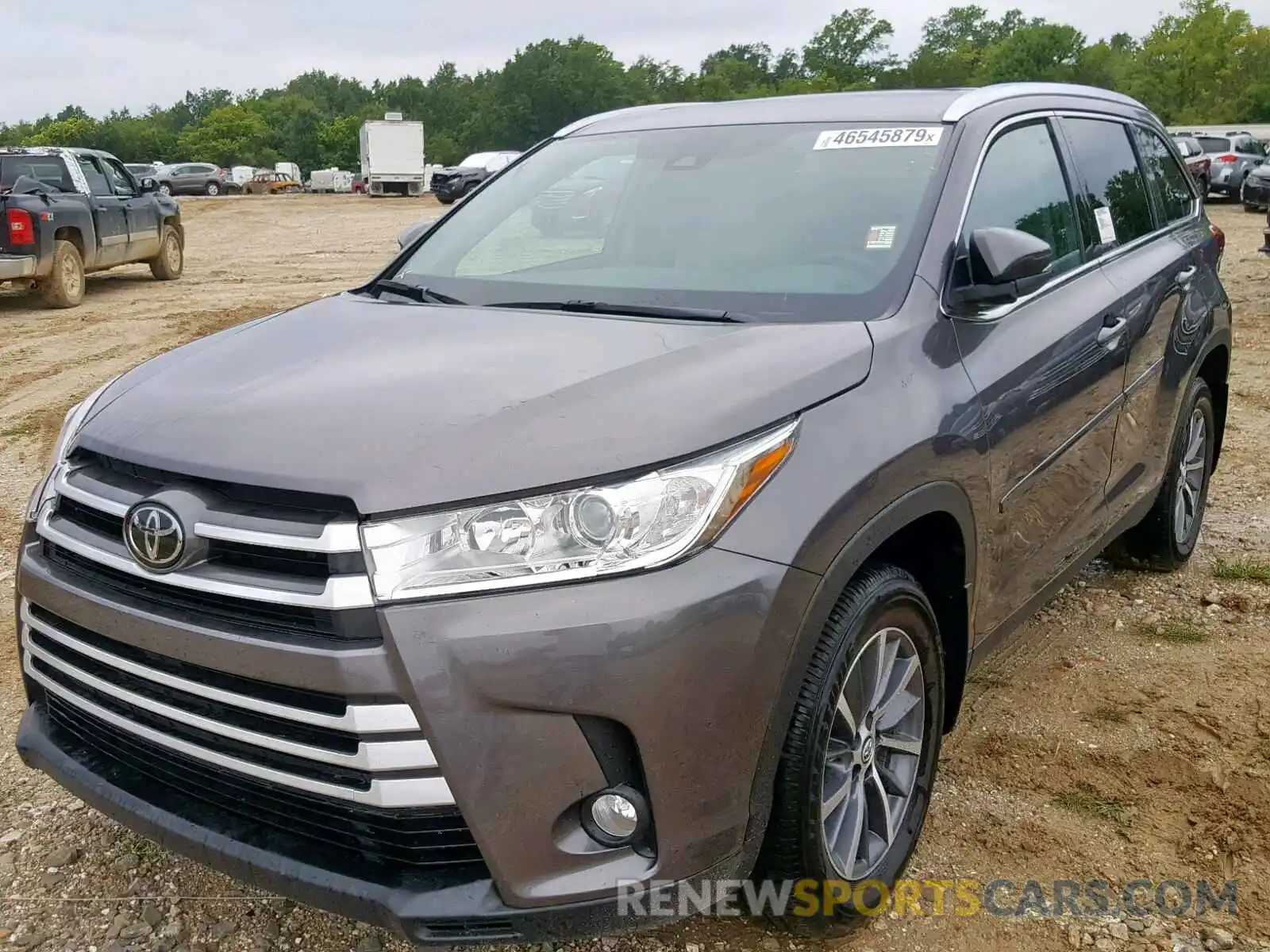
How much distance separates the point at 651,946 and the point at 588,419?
4.05 ft

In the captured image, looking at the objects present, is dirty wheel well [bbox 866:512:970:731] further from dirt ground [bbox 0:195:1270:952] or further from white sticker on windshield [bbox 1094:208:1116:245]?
white sticker on windshield [bbox 1094:208:1116:245]

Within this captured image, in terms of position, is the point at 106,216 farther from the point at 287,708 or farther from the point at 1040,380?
the point at 287,708

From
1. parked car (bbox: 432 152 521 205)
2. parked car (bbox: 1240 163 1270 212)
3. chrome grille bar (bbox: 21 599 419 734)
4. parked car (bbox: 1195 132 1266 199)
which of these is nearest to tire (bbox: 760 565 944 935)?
chrome grille bar (bbox: 21 599 419 734)

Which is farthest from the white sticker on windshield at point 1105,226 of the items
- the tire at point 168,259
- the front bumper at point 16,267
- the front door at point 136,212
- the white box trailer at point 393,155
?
the white box trailer at point 393,155

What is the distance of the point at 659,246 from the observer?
3.25 m

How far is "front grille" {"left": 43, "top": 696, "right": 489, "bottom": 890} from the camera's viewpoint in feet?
6.66

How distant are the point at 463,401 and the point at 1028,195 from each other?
2022 mm

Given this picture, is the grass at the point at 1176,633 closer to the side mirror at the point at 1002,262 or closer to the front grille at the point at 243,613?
the side mirror at the point at 1002,262

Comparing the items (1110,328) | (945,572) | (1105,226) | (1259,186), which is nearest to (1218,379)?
(1105,226)

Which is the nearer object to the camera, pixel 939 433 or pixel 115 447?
pixel 115 447

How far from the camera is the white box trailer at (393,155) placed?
152 ft

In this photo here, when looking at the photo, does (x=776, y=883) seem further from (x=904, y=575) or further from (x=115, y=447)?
(x=115, y=447)

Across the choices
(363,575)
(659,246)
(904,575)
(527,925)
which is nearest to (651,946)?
(527,925)

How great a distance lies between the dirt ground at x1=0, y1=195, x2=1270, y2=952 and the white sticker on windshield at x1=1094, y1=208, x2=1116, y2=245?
56.9 inches
